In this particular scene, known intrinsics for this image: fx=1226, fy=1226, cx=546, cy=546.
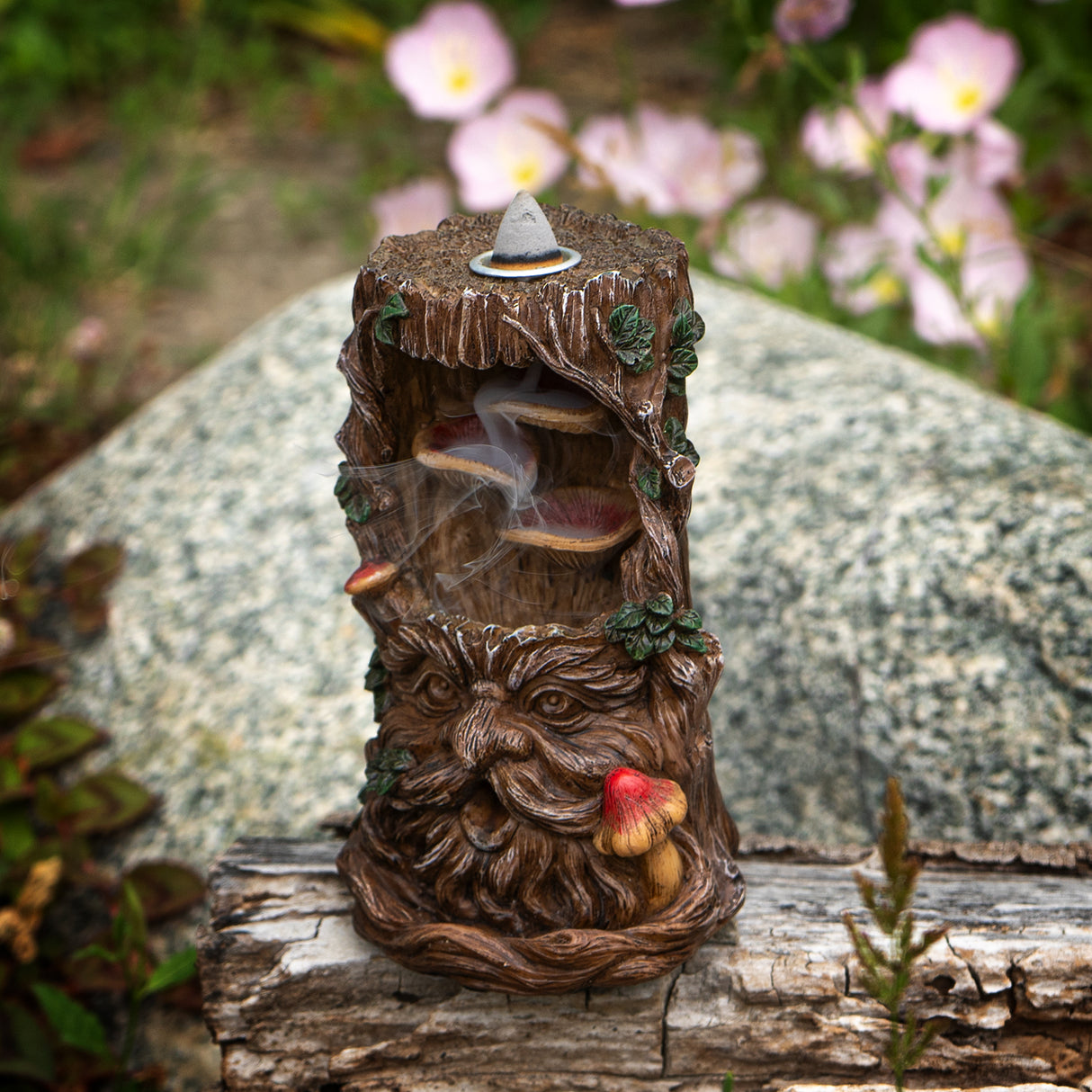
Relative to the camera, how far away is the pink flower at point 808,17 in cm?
240

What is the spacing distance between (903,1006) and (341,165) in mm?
4879

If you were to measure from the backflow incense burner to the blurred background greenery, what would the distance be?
1.09 m

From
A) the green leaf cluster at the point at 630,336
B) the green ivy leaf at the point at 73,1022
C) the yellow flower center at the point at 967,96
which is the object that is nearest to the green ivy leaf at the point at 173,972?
the green ivy leaf at the point at 73,1022

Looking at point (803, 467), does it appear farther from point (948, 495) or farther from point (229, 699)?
point (229, 699)

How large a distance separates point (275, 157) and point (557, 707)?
4895mm

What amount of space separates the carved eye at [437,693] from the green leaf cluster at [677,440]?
40 cm

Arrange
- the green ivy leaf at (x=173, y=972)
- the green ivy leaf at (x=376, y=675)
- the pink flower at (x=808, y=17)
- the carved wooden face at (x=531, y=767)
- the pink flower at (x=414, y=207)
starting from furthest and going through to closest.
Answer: the pink flower at (x=414, y=207)
the pink flower at (x=808, y=17)
the green ivy leaf at (x=173, y=972)
the green ivy leaf at (x=376, y=675)
the carved wooden face at (x=531, y=767)

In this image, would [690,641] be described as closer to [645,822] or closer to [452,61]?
[645,822]

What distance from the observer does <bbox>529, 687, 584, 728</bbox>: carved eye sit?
149 cm

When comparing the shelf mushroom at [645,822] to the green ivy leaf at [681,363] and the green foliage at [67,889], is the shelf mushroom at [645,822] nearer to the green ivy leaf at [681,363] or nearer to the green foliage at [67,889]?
the green ivy leaf at [681,363]

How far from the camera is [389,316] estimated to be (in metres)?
1.41

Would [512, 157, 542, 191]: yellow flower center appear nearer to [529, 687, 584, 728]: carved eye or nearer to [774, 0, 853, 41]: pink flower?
[774, 0, 853, 41]: pink flower

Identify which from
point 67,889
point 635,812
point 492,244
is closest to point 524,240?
point 492,244

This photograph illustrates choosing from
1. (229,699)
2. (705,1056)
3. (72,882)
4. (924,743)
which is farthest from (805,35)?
(72,882)
